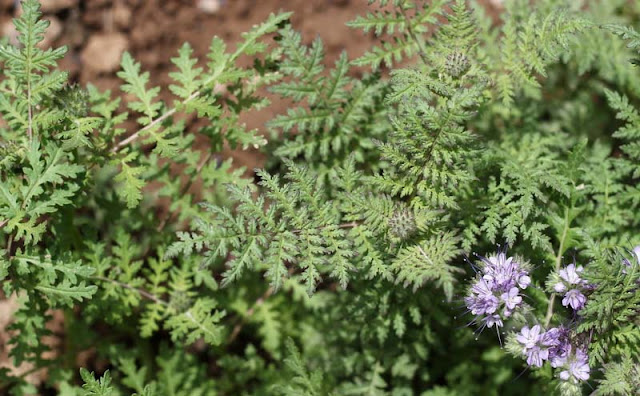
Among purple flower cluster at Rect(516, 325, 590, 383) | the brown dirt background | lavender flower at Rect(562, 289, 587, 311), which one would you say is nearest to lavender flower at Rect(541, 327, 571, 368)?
purple flower cluster at Rect(516, 325, 590, 383)

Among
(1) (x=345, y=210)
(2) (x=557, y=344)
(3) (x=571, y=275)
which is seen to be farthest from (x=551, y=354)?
(1) (x=345, y=210)

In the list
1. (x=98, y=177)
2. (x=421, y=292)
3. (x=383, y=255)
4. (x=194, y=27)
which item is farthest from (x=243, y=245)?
(x=194, y=27)

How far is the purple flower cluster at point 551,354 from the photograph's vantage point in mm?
3029

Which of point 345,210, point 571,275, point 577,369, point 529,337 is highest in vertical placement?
point 345,210

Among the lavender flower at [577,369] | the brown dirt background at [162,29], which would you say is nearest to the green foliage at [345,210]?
the lavender flower at [577,369]

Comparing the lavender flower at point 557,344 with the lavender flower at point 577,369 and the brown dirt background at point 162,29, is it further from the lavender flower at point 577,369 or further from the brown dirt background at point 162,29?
the brown dirt background at point 162,29

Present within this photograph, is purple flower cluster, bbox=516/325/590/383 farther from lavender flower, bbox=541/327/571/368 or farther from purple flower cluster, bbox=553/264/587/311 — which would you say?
purple flower cluster, bbox=553/264/587/311

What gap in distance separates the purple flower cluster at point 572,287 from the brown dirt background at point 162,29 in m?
3.01

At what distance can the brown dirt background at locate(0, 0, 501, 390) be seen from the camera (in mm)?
5684

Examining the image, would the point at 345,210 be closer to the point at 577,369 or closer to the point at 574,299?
the point at 574,299

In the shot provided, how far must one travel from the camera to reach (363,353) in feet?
14.4

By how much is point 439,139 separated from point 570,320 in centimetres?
112

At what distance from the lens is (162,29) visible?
19.2 feet

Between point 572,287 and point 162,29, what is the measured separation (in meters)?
4.20
